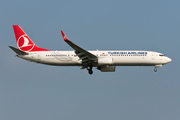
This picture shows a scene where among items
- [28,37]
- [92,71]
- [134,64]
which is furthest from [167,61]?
[28,37]

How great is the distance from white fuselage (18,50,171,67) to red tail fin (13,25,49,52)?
249cm

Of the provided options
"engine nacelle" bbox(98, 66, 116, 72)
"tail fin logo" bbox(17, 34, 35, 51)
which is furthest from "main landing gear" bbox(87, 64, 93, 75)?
"tail fin logo" bbox(17, 34, 35, 51)

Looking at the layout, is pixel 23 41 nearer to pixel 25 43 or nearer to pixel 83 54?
→ pixel 25 43

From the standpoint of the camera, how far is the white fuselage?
55031 millimetres

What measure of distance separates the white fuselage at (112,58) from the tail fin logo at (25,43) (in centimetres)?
295

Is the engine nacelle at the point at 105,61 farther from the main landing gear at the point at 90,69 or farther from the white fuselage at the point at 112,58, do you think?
the main landing gear at the point at 90,69

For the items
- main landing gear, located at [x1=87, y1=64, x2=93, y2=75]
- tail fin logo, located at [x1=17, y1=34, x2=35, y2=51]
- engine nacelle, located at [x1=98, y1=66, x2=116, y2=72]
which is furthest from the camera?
tail fin logo, located at [x1=17, y1=34, x2=35, y2=51]

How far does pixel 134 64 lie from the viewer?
55375 mm

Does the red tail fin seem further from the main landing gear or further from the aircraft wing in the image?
the main landing gear

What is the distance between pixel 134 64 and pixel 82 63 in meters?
9.33

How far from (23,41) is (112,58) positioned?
17.8 m

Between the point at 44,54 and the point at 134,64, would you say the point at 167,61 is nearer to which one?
the point at 134,64

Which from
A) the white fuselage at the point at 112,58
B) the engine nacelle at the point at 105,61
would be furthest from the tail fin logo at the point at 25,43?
the engine nacelle at the point at 105,61

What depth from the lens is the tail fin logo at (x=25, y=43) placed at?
194 ft
